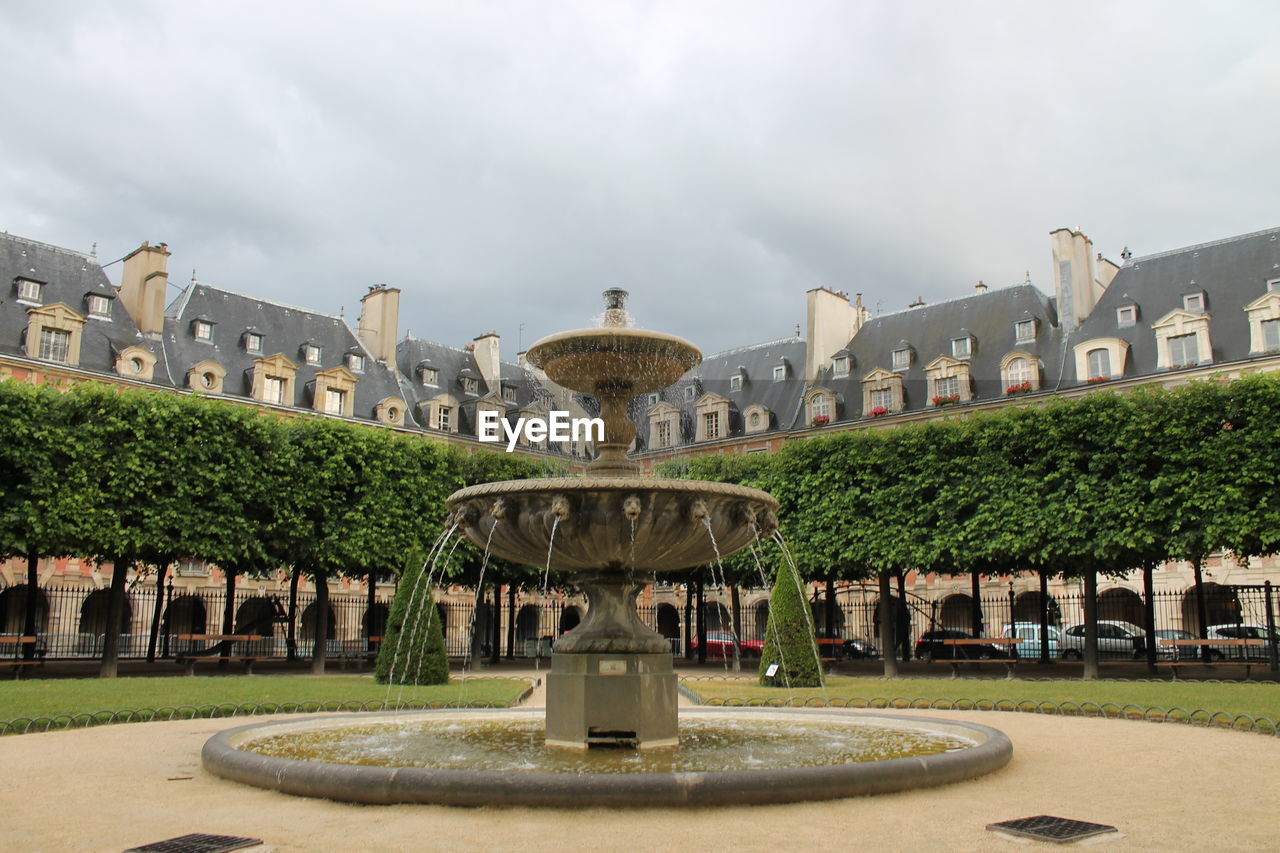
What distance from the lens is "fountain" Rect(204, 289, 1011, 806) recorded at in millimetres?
6402

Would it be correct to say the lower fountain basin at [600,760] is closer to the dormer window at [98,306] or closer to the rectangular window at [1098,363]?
the rectangular window at [1098,363]

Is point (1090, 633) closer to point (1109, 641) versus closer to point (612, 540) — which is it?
point (1109, 641)

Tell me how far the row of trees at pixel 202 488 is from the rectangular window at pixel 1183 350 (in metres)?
26.8

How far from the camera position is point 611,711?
890cm

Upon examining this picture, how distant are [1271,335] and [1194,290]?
12.7 ft

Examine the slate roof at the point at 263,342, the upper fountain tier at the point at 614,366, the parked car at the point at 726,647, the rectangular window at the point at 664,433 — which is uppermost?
the slate roof at the point at 263,342

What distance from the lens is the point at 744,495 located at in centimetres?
884

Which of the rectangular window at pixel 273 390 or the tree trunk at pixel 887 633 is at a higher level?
the rectangular window at pixel 273 390

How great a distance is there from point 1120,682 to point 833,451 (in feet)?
31.4

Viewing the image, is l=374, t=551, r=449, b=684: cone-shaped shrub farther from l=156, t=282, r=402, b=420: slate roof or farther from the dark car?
l=156, t=282, r=402, b=420: slate roof

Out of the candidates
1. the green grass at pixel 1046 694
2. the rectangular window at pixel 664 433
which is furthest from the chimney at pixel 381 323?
the green grass at pixel 1046 694

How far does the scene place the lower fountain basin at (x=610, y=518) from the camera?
848 cm

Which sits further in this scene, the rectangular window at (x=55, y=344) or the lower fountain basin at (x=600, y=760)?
the rectangular window at (x=55, y=344)

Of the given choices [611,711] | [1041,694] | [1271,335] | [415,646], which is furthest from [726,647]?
[611,711]
